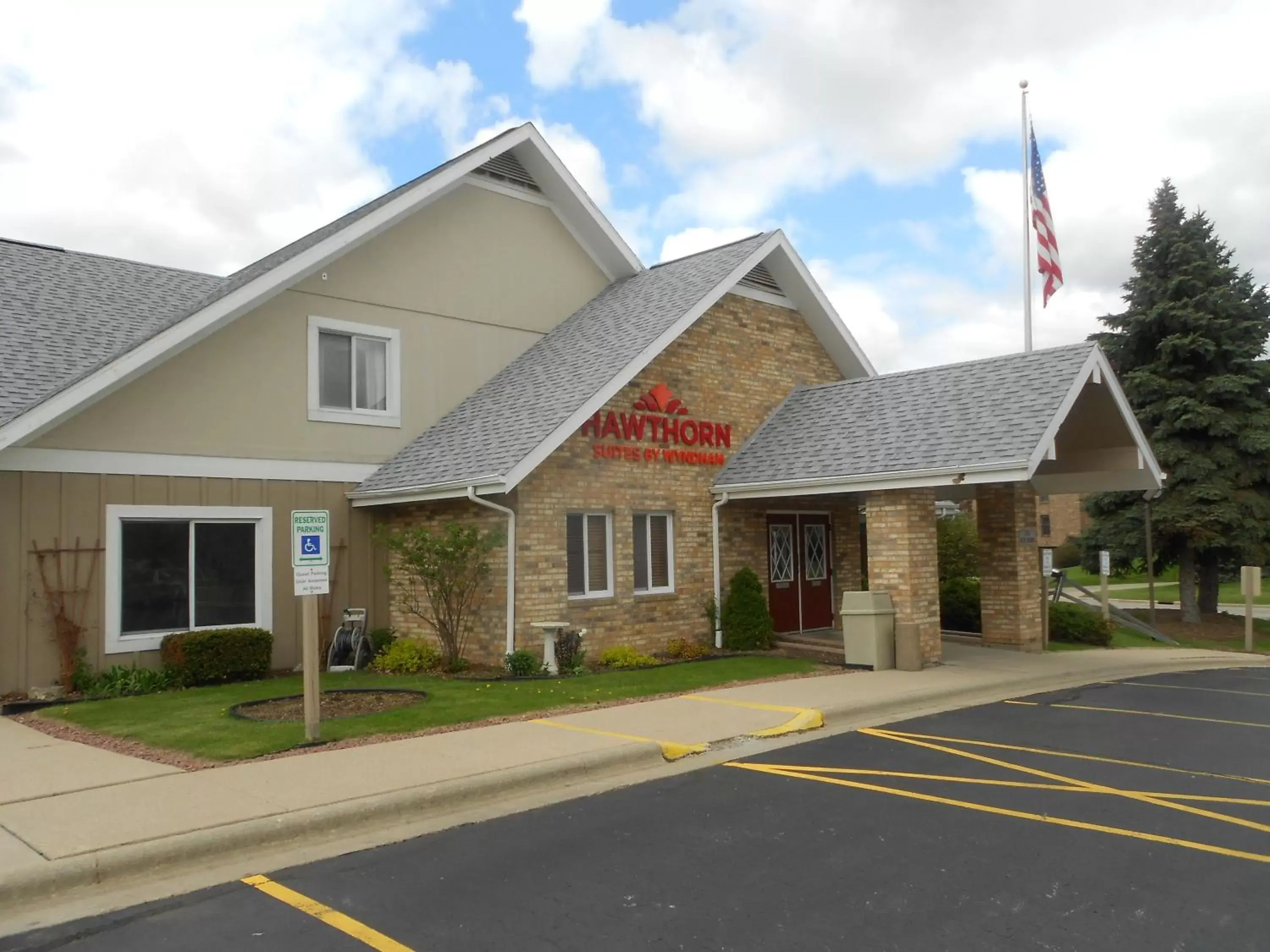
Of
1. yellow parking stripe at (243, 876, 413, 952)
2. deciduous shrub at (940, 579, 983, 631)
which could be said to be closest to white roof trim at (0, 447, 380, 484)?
yellow parking stripe at (243, 876, 413, 952)

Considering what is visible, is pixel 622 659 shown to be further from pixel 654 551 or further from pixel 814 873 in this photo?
pixel 814 873

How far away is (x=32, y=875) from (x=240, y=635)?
8.41 meters

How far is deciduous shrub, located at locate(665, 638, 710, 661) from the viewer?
16.1m

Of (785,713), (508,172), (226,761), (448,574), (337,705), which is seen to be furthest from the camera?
(508,172)

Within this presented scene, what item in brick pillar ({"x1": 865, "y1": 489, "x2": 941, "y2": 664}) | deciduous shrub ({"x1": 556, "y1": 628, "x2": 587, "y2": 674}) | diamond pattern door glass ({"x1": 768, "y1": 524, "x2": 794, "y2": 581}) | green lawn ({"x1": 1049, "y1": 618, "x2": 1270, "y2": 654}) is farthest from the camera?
green lawn ({"x1": 1049, "y1": 618, "x2": 1270, "y2": 654})

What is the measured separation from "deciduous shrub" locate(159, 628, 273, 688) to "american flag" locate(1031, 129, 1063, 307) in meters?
16.5

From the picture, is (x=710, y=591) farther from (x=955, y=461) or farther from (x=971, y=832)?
(x=971, y=832)

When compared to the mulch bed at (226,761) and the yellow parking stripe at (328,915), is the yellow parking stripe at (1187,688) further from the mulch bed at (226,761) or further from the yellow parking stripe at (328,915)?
the yellow parking stripe at (328,915)

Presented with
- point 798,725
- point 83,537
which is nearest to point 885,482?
point 798,725

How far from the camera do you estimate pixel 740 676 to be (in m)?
14.2

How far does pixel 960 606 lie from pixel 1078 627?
7.46 feet

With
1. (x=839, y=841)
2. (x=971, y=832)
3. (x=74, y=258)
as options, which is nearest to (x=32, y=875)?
(x=839, y=841)

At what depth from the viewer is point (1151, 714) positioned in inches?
473

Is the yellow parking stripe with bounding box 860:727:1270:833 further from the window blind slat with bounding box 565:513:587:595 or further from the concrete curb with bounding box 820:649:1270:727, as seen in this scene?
the window blind slat with bounding box 565:513:587:595
